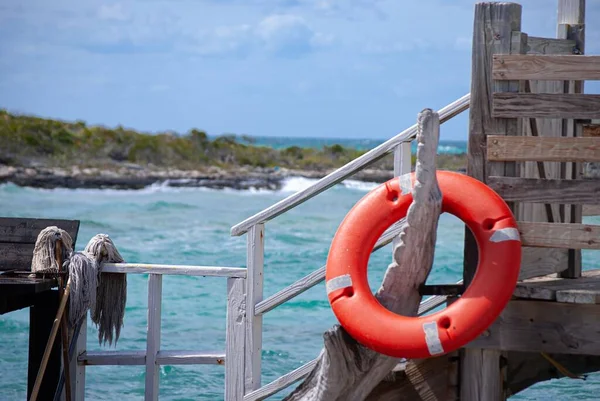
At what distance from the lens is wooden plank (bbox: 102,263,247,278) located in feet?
13.3

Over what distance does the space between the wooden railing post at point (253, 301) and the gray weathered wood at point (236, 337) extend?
22 mm

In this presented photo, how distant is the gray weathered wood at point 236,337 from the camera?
4.06m

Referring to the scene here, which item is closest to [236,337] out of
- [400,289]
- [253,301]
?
[253,301]

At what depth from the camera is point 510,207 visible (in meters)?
3.62

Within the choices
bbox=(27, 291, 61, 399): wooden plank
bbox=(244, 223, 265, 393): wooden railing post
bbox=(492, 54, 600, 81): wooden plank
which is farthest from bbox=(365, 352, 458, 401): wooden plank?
bbox=(27, 291, 61, 399): wooden plank

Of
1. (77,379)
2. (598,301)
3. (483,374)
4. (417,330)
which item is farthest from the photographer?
(77,379)

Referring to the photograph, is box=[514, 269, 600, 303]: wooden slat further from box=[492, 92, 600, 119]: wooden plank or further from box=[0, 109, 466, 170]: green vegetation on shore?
box=[0, 109, 466, 170]: green vegetation on shore

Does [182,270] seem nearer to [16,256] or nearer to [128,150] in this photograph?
[16,256]

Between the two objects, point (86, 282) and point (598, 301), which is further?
point (86, 282)

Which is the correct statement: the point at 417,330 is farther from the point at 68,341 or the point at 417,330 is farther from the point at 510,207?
the point at 68,341

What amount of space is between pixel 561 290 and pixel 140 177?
95.2ft

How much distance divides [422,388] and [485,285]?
2.41 ft

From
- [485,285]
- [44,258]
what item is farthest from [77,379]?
[485,285]

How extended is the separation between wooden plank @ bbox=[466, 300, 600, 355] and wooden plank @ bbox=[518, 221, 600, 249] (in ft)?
0.94
